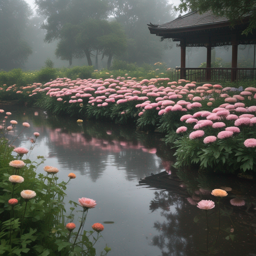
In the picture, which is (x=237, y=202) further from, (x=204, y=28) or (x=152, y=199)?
(x=204, y=28)

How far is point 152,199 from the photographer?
3.99 meters

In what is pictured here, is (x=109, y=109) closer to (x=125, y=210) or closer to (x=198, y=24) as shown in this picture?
(x=198, y=24)

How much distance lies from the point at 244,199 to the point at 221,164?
3.46 ft

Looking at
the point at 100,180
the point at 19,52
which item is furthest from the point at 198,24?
the point at 19,52

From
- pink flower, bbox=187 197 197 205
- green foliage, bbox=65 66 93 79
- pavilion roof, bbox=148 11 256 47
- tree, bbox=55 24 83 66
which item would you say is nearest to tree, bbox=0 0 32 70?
tree, bbox=55 24 83 66

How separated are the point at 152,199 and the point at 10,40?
5593cm

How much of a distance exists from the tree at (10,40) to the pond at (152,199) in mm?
50315

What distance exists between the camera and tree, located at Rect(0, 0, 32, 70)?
51312 millimetres

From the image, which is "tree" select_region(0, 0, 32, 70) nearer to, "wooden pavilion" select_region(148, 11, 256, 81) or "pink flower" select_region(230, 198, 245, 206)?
"wooden pavilion" select_region(148, 11, 256, 81)

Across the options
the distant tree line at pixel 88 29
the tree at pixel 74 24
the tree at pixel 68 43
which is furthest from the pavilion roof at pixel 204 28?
the tree at pixel 68 43

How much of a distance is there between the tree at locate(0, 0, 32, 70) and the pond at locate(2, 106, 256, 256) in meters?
50.3

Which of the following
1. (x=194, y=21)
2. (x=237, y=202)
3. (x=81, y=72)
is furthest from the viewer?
(x=81, y=72)

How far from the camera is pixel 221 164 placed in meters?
4.89

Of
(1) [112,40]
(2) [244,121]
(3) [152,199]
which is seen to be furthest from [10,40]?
(3) [152,199]
